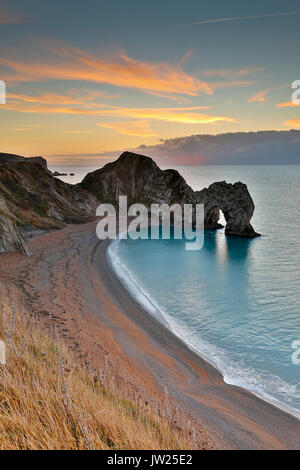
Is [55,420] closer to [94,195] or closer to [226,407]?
[226,407]

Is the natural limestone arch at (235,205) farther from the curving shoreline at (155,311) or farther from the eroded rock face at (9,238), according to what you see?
the eroded rock face at (9,238)

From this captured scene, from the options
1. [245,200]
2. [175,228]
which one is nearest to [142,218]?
[175,228]

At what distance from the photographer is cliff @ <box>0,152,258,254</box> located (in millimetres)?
46731

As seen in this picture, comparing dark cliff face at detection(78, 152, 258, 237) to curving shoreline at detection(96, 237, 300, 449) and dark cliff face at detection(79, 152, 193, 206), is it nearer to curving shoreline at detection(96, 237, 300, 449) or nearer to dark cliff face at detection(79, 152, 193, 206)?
dark cliff face at detection(79, 152, 193, 206)

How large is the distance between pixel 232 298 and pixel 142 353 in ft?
42.4

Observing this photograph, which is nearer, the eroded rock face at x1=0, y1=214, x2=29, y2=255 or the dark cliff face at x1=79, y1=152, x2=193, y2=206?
the eroded rock face at x1=0, y1=214, x2=29, y2=255

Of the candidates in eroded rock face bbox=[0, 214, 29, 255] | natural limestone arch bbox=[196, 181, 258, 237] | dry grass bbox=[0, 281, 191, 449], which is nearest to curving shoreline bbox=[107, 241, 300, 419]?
dry grass bbox=[0, 281, 191, 449]

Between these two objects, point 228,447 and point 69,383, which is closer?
point 69,383

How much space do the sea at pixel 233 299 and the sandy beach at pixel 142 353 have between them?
3.69ft

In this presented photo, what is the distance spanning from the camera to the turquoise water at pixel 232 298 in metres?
16.2

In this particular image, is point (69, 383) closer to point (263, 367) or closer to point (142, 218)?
point (263, 367)

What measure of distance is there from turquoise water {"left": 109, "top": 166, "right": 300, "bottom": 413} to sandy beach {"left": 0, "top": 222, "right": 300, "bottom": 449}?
1.25 metres

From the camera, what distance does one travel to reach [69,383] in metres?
6.28
